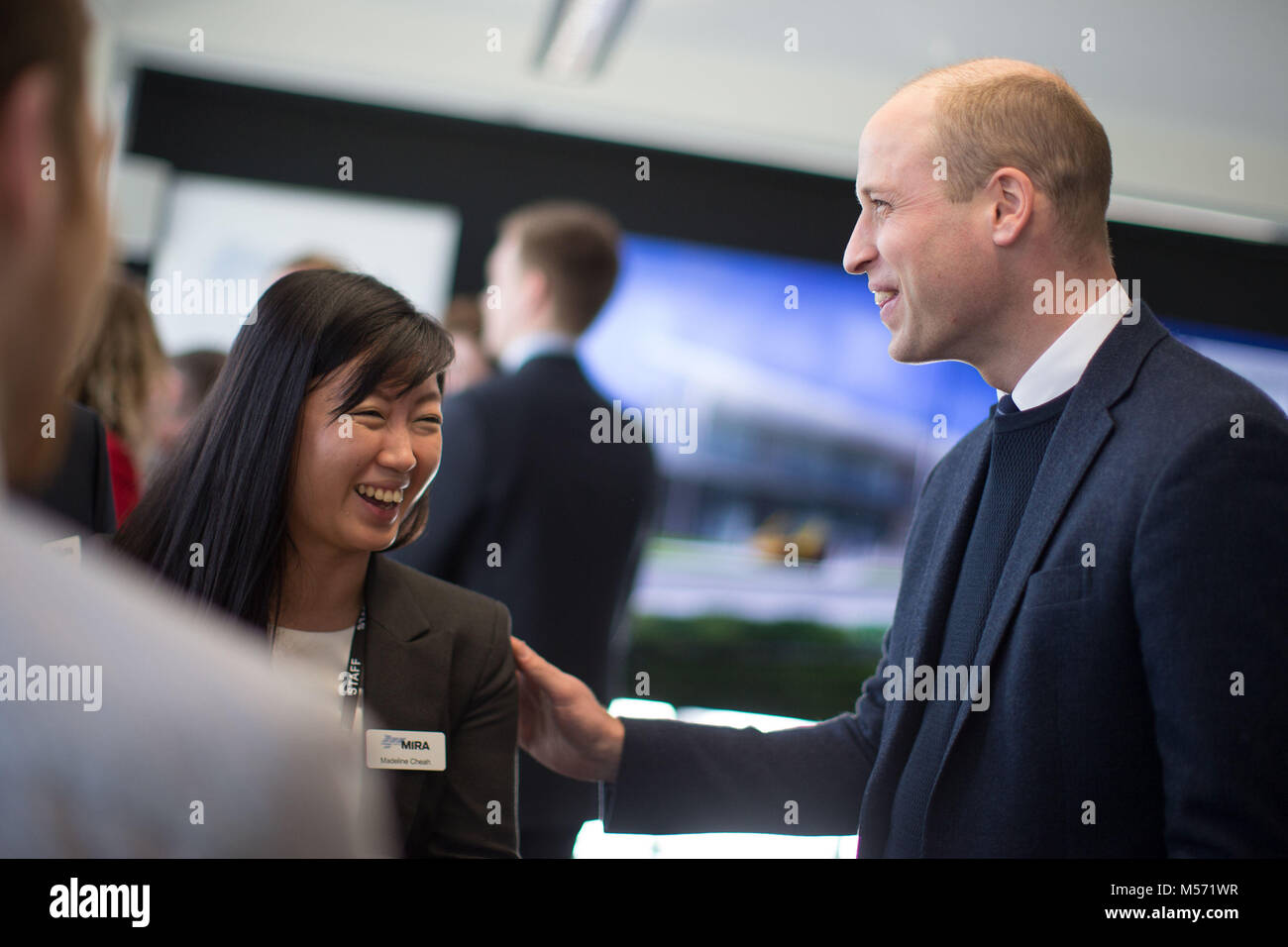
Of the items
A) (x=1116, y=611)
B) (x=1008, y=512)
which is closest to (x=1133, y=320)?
(x=1008, y=512)

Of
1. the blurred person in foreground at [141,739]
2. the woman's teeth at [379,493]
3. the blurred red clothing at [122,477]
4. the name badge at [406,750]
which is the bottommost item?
the name badge at [406,750]

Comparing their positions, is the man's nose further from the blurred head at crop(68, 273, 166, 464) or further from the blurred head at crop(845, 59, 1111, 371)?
the blurred head at crop(68, 273, 166, 464)

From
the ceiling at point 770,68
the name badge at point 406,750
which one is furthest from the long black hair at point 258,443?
the ceiling at point 770,68

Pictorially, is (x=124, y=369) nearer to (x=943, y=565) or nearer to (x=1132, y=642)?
(x=943, y=565)

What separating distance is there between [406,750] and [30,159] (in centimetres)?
105

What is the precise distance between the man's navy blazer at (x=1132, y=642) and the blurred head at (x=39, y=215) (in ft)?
3.47

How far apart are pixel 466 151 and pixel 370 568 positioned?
422cm

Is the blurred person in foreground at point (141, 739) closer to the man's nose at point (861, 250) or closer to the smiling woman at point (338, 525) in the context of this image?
the smiling woman at point (338, 525)

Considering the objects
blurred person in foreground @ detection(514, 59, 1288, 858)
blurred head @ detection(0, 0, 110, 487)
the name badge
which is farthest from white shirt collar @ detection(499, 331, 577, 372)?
blurred head @ detection(0, 0, 110, 487)

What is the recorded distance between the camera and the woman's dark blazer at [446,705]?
138 cm

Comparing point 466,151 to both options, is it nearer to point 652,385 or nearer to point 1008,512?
point 652,385

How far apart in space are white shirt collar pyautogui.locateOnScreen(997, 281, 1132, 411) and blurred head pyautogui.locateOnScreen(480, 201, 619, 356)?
4.40 feet

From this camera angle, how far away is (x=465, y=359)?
3.58 meters

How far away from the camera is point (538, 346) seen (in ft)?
8.04
